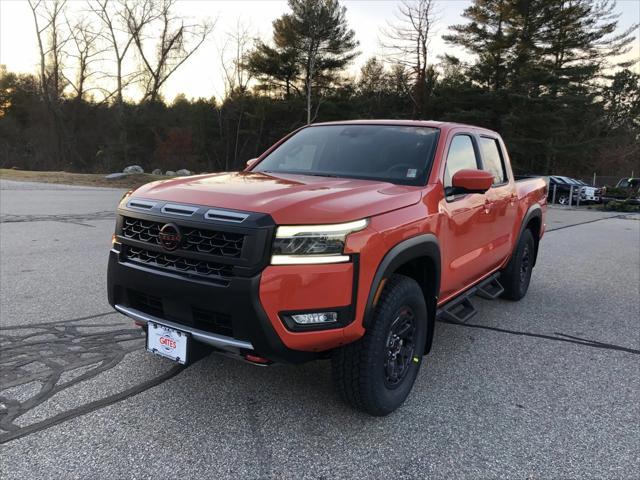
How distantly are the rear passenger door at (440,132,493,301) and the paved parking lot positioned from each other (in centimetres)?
66

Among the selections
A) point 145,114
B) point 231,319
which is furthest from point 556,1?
point 231,319

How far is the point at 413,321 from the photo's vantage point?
10.3ft

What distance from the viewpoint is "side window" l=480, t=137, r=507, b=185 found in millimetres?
4621

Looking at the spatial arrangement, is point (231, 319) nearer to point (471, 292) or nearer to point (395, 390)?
point (395, 390)

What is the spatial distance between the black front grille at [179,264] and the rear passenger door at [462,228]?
5.20 feet

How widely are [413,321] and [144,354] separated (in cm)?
203

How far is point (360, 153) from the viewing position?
152 inches

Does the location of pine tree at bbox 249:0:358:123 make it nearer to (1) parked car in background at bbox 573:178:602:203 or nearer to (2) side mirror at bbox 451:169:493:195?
(1) parked car in background at bbox 573:178:602:203

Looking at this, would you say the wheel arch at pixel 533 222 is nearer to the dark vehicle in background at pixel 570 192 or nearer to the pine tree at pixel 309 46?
the dark vehicle in background at pixel 570 192

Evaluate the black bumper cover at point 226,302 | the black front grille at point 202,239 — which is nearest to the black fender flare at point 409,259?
the black bumper cover at point 226,302

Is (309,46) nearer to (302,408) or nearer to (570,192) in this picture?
(570,192)

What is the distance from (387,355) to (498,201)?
2.25 m

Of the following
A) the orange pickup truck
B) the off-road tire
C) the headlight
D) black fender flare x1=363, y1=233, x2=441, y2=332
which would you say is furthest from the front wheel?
the off-road tire

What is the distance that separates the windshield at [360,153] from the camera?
11.7ft
